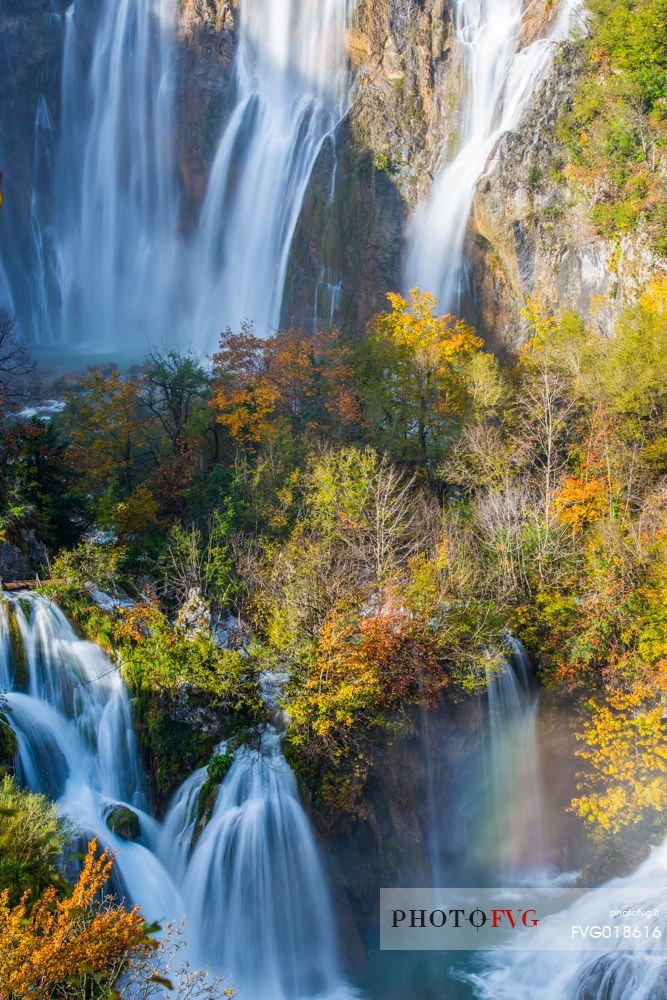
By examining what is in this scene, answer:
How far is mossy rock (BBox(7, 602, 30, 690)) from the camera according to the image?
636 inches

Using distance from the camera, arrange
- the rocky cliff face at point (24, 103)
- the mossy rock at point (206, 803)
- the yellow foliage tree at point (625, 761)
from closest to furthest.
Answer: the mossy rock at point (206, 803) → the yellow foliage tree at point (625, 761) → the rocky cliff face at point (24, 103)

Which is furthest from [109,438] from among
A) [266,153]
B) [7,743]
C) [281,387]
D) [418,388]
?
[266,153]

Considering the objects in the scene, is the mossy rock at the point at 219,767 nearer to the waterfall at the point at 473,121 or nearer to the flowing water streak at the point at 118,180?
the waterfall at the point at 473,121

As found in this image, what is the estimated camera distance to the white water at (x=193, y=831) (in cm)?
1499

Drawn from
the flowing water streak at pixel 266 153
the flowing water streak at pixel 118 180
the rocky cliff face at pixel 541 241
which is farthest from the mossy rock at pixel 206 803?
the flowing water streak at pixel 118 180

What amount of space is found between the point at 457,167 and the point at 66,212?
35746mm

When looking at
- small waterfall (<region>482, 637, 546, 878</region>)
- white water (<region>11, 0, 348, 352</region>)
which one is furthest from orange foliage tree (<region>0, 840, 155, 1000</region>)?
white water (<region>11, 0, 348, 352</region>)

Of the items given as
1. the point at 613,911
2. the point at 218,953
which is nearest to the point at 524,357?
the point at 613,911

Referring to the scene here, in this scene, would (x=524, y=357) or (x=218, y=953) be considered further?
(x=524, y=357)

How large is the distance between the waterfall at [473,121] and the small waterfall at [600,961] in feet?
78.5

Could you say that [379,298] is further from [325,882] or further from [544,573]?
[325,882]

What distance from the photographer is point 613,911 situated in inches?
649

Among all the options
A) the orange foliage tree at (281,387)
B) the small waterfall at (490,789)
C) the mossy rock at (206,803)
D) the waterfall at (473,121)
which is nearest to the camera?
the mossy rock at (206,803)

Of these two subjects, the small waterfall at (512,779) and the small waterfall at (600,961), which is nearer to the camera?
the small waterfall at (600,961)
